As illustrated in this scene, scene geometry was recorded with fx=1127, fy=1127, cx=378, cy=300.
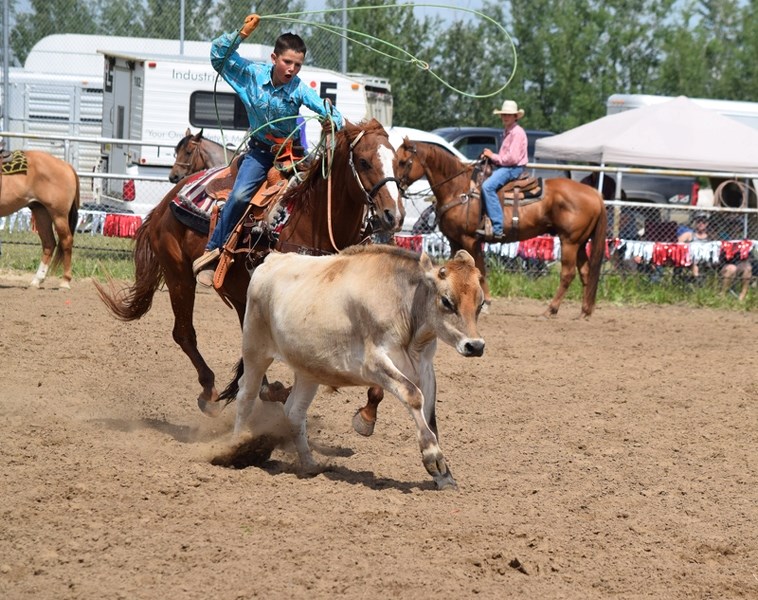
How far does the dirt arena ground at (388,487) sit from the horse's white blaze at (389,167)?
1.56 meters

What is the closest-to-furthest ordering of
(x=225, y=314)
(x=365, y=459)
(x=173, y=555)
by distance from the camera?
(x=173, y=555) → (x=365, y=459) → (x=225, y=314)

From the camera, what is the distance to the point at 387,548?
4.82 metres

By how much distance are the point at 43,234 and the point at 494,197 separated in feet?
18.4

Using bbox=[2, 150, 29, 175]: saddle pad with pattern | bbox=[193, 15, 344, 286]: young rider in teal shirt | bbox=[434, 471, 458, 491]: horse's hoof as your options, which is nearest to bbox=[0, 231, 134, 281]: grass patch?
bbox=[2, 150, 29, 175]: saddle pad with pattern

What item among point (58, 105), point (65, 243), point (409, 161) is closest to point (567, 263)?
point (409, 161)

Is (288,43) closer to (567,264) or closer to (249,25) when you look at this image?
(249,25)

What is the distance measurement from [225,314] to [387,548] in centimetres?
816

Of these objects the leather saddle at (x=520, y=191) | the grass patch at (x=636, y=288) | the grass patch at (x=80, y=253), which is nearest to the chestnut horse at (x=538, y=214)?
the leather saddle at (x=520, y=191)

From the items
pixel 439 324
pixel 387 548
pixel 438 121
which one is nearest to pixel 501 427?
pixel 439 324

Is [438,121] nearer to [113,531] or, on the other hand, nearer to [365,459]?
[365,459]

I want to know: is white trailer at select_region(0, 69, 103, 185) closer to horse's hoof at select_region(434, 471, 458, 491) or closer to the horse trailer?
the horse trailer

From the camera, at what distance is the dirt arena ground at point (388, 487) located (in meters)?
4.56

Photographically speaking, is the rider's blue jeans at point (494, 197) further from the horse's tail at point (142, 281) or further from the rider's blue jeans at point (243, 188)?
the rider's blue jeans at point (243, 188)

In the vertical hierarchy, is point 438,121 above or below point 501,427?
above
